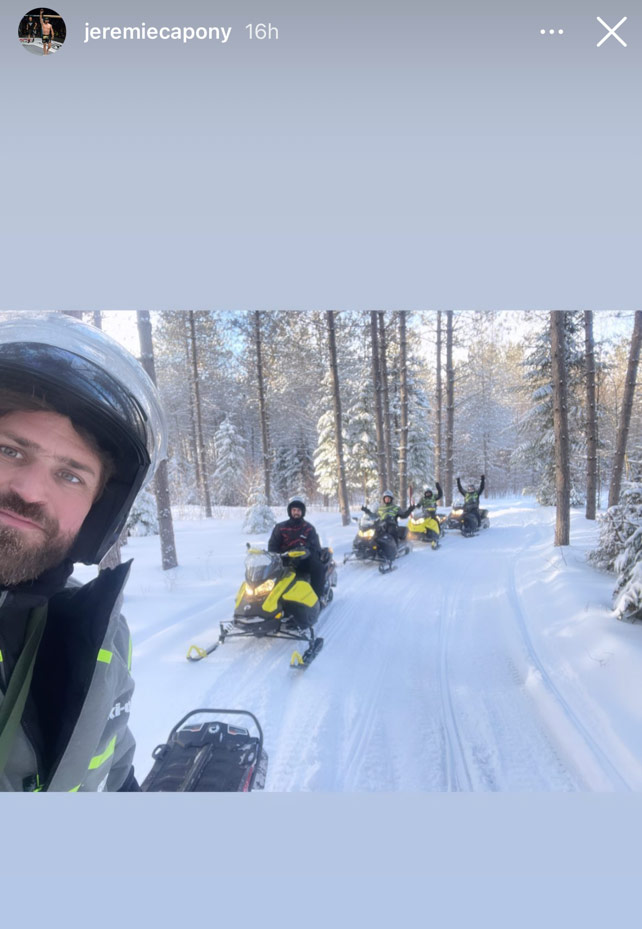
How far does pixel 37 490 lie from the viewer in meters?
1.12

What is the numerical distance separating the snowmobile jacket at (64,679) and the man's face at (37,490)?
68 millimetres

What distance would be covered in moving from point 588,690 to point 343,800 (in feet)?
8.33

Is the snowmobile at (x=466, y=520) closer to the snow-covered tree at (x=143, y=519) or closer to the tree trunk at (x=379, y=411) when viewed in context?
the tree trunk at (x=379, y=411)

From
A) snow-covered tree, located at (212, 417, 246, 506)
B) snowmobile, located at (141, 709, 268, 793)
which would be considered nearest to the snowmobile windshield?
snowmobile, located at (141, 709, 268, 793)

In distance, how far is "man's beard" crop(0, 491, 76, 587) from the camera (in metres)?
1.07

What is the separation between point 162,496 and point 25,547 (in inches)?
215

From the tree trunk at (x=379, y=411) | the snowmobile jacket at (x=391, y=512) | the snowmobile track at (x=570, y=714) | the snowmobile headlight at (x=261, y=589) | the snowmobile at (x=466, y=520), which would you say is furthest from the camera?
the tree trunk at (x=379, y=411)

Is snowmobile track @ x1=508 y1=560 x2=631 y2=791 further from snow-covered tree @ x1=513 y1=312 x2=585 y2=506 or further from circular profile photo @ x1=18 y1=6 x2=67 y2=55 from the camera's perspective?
snow-covered tree @ x1=513 y1=312 x2=585 y2=506

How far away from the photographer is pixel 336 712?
279 centimetres

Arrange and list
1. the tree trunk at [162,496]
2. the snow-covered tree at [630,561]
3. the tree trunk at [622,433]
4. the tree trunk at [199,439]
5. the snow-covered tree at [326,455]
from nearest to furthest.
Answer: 1. the snow-covered tree at [630,561]
2. the tree trunk at [162,496]
3. the tree trunk at [622,433]
4. the tree trunk at [199,439]
5. the snow-covered tree at [326,455]

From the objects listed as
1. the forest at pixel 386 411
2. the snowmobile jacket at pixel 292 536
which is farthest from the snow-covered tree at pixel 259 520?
the snowmobile jacket at pixel 292 536

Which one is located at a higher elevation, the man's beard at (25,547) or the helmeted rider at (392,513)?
the man's beard at (25,547)

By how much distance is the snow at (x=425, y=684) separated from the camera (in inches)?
90.4

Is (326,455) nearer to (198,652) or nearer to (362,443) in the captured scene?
(362,443)
